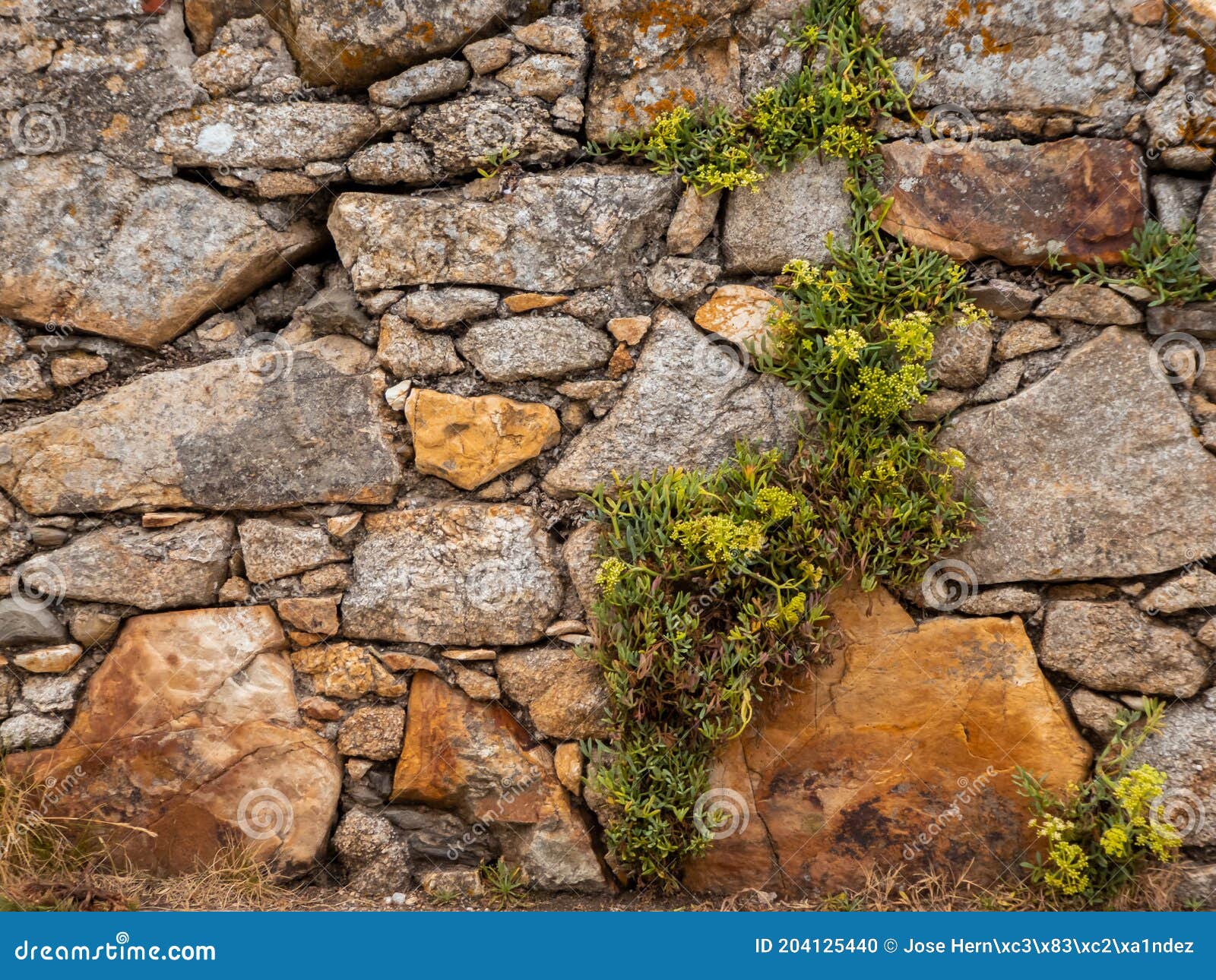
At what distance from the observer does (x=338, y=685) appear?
2990 millimetres

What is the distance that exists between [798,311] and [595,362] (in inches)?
28.1

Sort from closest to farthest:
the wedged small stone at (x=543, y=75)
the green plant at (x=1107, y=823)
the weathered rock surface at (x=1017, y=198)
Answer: the green plant at (x=1107, y=823), the weathered rock surface at (x=1017, y=198), the wedged small stone at (x=543, y=75)

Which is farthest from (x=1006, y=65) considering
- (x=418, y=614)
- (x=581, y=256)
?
(x=418, y=614)

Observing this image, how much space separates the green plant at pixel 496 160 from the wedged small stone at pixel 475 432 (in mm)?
781

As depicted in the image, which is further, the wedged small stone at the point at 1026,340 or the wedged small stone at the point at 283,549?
the wedged small stone at the point at 283,549

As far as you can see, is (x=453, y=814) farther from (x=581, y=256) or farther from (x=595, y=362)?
(x=581, y=256)

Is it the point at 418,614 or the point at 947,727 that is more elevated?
the point at 418,614

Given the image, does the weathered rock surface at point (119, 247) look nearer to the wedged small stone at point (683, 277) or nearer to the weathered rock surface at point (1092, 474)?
the wedged small stone at point (683, 277)

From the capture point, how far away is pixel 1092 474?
8.79ft

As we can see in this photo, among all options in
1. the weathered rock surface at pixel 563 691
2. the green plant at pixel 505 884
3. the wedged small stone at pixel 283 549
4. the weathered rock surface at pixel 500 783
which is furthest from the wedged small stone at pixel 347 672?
the green plant at pixel 505 884

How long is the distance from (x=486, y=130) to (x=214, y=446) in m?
1.47

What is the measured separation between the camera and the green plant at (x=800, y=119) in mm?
2738

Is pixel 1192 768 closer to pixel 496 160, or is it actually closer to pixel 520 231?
pixel 520 231

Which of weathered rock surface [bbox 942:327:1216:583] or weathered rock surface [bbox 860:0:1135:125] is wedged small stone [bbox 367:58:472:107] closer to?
weathered rock surface [bbox 860:0:1135:125]
